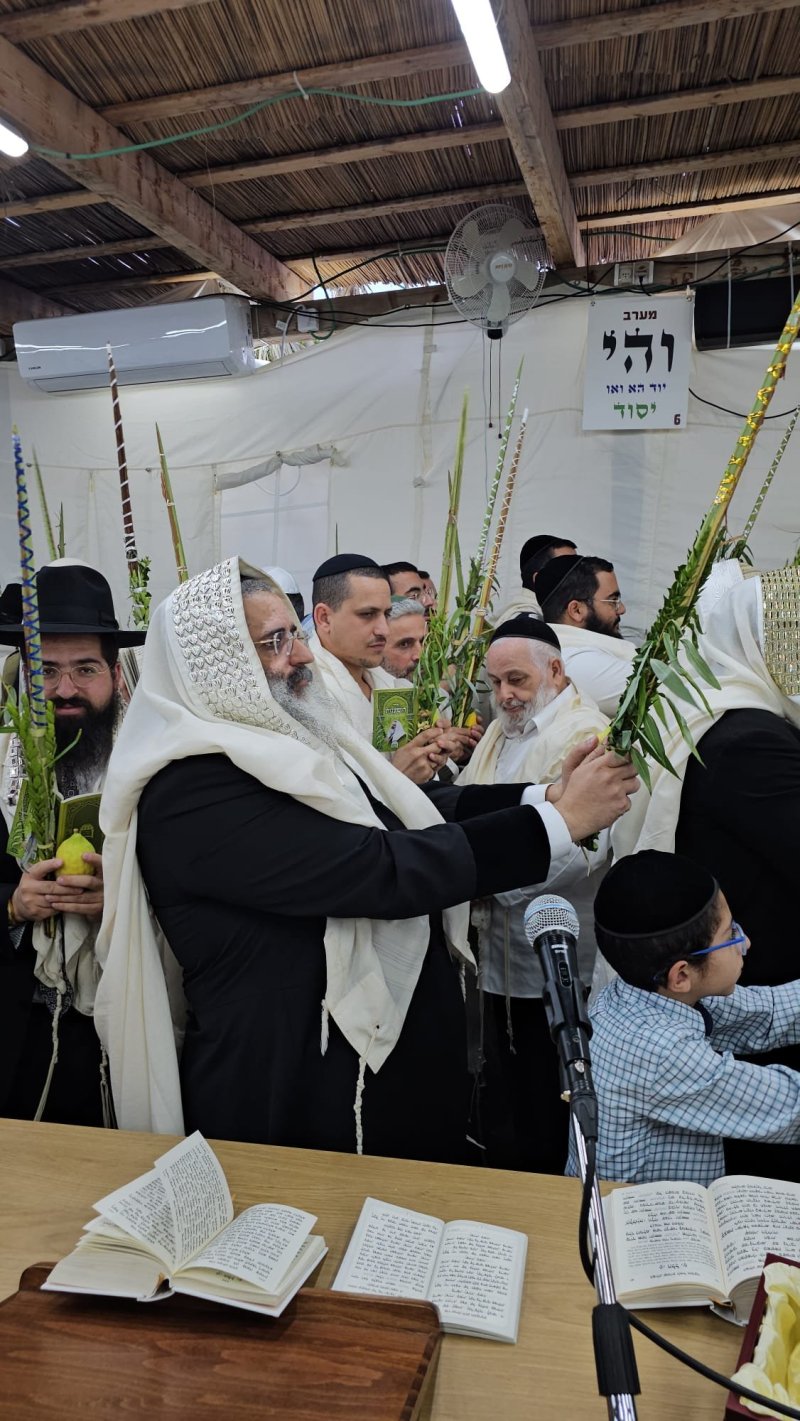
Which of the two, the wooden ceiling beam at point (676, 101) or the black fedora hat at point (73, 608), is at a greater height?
the wooden ceiling beam at point (676, 101)

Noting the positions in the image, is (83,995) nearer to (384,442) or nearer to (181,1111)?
(181,1111)

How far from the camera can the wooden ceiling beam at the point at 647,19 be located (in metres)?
3.80

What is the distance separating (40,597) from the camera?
2.27m

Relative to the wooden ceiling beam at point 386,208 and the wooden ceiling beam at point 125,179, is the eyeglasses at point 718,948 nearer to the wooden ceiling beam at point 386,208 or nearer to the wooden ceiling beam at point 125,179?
the wooden ceiling beam at point 125,179

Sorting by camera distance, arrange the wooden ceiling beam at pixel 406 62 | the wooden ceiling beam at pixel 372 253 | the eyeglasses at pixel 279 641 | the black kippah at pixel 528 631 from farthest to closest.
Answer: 1. the wooden ceiling beam at pixel 372 253
2. the wooden ceiling beam at pixel 406 62
3. the black kippah at pixel 528 631
4. the eyeglasses at pixel 279 641

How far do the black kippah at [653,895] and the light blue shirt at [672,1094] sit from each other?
0.12m

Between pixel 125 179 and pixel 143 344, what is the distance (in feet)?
5.59

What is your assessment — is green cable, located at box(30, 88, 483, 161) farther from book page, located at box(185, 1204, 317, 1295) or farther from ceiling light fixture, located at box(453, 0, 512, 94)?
book page, located at box(185, 1204, 317, 1295)

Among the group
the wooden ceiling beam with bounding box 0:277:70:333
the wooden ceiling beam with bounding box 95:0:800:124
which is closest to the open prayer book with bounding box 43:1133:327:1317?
the wooden ceiling beam with bounding box 95:0:800:124

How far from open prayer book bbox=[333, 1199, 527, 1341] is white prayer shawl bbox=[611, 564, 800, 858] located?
0.89 metres

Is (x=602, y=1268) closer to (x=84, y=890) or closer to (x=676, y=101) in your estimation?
(x=84, y=890)

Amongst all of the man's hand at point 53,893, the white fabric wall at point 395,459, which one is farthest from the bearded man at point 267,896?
the white fabric wall at point 395,459

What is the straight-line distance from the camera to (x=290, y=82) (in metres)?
4.30

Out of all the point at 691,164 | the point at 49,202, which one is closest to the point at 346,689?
the point at 691,164
